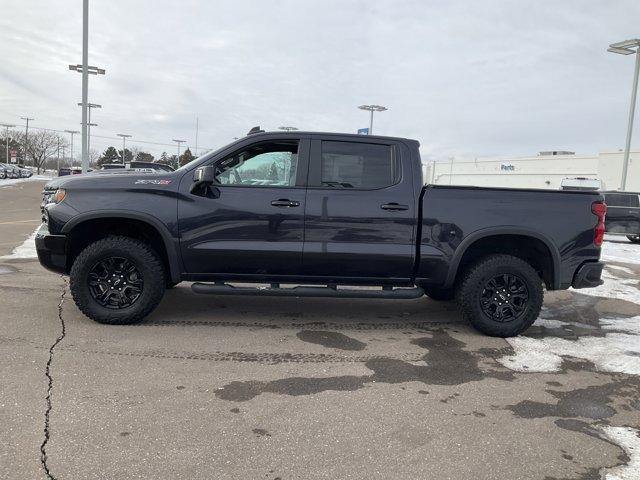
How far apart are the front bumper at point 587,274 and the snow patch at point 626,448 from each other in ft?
6.91

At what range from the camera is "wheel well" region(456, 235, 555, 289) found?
5551 millimetres

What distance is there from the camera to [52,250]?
17.1 feet

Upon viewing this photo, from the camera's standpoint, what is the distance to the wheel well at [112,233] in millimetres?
5340

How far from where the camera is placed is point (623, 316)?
22.6ft

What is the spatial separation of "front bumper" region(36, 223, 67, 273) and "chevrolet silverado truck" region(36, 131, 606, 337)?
0.5 inches

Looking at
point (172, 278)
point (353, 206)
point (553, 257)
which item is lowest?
point (172, 278)

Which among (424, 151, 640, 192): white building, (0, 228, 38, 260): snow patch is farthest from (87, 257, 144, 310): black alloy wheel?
(424, 151, 640, 192): white building

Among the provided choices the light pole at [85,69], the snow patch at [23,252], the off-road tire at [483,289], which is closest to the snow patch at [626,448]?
the off-road tire at [483,289]

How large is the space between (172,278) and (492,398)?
319 centimetres

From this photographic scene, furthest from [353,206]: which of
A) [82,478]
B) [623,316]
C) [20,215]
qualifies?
[20,215]

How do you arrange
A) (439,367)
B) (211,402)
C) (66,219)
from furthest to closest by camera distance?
(66,219)
(439,367)
(211,402)

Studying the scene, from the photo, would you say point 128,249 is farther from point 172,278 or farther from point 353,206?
point 353,206

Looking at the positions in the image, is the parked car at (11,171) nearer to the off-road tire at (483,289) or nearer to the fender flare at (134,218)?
the fender flare at (134,218)

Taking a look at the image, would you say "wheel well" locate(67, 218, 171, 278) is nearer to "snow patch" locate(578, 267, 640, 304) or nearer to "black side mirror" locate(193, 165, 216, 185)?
"black side mirror" locate(193, 165, 216, 185)
